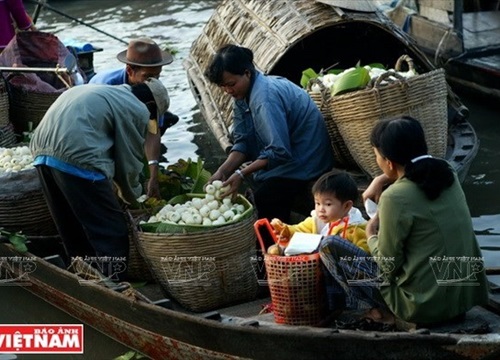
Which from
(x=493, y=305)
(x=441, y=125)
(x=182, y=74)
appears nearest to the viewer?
(x=493, y=305)

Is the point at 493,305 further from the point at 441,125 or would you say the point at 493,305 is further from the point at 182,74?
the point at 182,74

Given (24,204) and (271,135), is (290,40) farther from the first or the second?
(24,204)

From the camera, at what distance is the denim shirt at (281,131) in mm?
5445

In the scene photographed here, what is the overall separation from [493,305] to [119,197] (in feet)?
6.77

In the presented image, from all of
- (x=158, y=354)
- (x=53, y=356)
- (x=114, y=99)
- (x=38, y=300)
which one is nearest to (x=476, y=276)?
(x=158, y=354)

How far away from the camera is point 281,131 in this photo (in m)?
5.50

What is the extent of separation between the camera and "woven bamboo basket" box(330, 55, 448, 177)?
5.73m

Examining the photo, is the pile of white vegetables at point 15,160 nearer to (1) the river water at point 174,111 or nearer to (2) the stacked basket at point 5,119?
(1) the river water at point 174,111

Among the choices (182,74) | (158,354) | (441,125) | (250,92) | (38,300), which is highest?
(250,92)

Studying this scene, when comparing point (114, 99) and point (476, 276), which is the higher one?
point (114, 99)

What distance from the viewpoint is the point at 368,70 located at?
20.2 ft

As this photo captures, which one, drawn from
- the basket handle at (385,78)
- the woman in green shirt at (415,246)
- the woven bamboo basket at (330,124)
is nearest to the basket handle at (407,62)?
the basket handle at (385,78)

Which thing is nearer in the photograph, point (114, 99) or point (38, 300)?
point (114, 99)

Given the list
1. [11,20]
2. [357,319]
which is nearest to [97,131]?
[357,319]
